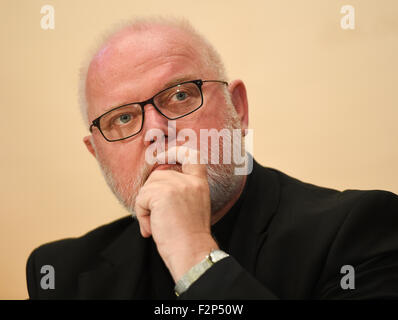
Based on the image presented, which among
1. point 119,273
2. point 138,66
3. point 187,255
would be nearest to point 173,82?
point 138,66

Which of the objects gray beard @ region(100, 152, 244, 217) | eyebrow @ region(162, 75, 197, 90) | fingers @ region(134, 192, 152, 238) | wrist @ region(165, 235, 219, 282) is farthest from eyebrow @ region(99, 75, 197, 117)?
wrist @ region(165, 235, 219, 282)

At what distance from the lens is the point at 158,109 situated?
47.3 inches

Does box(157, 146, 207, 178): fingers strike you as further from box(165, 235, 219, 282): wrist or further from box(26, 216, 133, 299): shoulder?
box(26, 216, 133, 299): shoulder

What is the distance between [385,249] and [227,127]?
0.60 meters

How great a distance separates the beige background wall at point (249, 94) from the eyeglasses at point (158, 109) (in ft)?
1.47

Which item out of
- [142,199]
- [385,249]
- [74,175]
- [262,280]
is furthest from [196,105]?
[74,175]

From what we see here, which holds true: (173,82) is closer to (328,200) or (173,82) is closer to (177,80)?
(177,80)

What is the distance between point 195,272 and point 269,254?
37 cm

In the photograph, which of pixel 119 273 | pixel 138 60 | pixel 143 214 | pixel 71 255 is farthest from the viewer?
pixel 71 255

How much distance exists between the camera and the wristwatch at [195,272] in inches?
33.8

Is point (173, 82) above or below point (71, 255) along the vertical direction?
above

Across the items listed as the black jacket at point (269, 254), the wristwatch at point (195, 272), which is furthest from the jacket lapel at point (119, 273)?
the wristwatch at point (195, 272)

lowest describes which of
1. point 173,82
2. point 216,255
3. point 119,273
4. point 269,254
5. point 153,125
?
point 119,273
